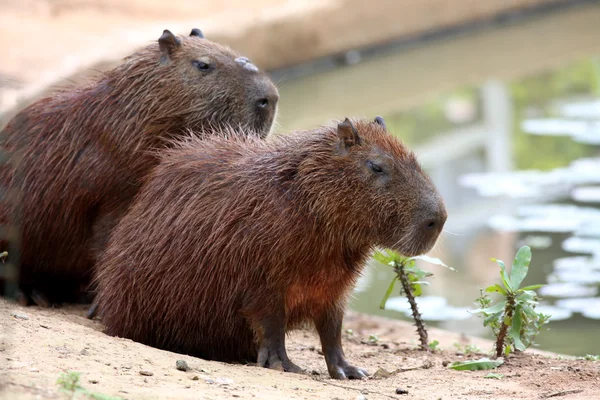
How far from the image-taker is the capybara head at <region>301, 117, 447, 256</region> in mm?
4293

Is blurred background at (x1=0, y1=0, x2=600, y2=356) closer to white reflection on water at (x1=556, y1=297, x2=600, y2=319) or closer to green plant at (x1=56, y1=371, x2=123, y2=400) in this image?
white reflection on water at (x1=556, y1=297, x2=600, y2=319)

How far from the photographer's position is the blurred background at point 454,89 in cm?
785

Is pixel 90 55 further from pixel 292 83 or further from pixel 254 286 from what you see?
pixel 254 286

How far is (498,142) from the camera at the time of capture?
37.1 ft

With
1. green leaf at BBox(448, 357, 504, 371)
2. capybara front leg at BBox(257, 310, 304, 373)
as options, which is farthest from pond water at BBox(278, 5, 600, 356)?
capybara front leg at BBox(257, 310, 304, 373)

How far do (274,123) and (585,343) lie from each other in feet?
8.50

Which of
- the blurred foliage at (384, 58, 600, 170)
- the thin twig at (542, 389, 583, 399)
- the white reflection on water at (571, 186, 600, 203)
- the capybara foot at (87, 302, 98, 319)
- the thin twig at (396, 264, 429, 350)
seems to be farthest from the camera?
the blurred foliage at (384, 58, 600, 170)

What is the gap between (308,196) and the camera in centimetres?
438

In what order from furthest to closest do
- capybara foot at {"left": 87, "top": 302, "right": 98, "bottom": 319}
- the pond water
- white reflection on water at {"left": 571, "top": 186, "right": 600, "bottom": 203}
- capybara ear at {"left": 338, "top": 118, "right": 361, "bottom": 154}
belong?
1. white reflection on water at {"left": 571, "top": 186, "right": 600, "bottom": 203}
2. the pond water
3. capybara foot at {"left": 87, "top": 302, "right": 98, "bottom": 319}
4. capybara ear at {"left": 338, "top": 118, "right": 361, "bottom": 154}

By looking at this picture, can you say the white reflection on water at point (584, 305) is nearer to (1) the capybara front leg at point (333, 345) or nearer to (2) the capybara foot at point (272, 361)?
(1) the capybara front leg at point (333, 345)

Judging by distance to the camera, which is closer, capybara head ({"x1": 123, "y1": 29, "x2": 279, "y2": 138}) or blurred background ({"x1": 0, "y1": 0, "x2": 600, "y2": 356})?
capybara head ({"x1": 123, "y1": 29, "x2": 279, "y2": 138})

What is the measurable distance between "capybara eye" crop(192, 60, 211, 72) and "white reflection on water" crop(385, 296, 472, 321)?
2448 mm

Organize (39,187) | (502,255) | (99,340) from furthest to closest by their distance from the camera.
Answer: (502,255), (39,187), (99,340)

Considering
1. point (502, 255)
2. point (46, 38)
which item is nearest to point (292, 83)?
point (46, 38)
